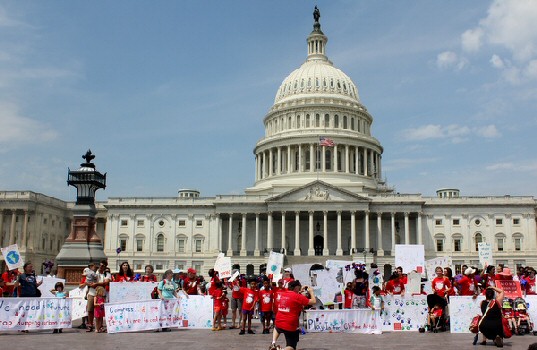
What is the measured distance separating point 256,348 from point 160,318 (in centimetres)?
618

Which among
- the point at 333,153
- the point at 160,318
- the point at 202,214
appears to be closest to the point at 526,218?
the point at 333,153

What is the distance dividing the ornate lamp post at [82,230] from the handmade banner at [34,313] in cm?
1118

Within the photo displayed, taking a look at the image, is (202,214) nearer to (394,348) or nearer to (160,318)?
(160,318)

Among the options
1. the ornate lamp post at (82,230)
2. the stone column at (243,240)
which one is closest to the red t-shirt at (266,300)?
the ornate lamp post at (82,230)

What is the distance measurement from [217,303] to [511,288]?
1121 cm

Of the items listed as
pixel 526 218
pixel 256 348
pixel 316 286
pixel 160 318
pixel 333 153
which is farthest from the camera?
pixel 333 153

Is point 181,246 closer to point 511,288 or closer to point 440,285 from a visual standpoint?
point 440,285

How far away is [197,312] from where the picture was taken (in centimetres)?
2333

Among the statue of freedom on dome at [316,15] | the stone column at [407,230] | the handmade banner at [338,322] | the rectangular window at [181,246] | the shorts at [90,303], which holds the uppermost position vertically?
the statue of freedom on dome at [316,15]

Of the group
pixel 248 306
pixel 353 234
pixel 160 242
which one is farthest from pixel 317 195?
pixel 248 306

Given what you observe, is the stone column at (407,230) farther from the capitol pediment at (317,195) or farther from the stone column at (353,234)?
the stone column at (353,234)

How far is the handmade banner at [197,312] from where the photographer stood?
76.3 ft

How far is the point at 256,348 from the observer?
17047mm

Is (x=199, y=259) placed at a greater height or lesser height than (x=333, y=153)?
lesser
